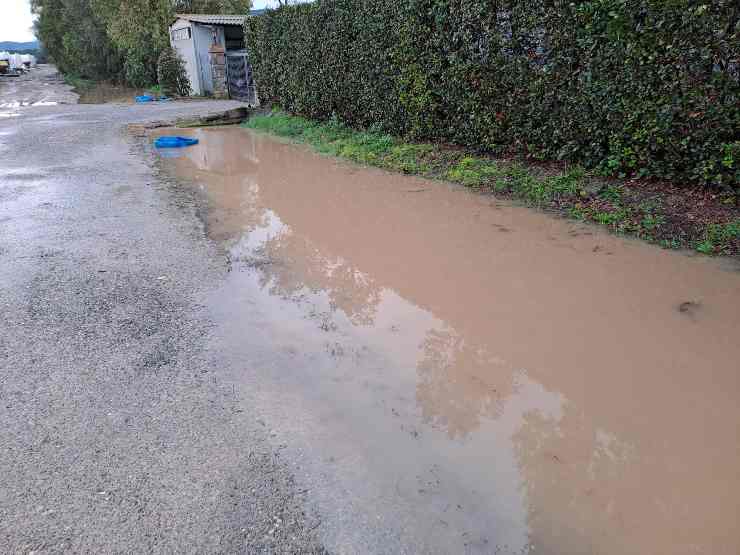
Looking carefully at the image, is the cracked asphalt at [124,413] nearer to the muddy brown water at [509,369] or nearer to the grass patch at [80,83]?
the muddy brown water at [509,369]

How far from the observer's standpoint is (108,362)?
153 inches

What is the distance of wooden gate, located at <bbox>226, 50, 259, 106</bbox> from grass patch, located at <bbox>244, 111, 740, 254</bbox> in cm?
1225

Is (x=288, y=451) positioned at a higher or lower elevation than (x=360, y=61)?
lower

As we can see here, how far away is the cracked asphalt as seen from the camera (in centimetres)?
251

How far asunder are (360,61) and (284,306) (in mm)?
8733

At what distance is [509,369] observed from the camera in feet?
12.4

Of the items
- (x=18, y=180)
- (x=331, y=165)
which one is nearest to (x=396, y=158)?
(x=331, y=165)

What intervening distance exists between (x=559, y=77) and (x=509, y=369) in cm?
533

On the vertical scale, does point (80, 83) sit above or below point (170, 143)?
below

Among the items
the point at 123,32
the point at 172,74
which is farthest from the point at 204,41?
the point at 123,32

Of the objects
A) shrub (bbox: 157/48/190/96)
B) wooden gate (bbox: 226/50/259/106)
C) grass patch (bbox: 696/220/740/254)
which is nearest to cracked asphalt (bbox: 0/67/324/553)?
grass patch (bbox: 696/220/740/254)

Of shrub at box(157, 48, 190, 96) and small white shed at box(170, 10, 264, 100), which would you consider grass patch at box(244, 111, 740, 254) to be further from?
shrub at box(157, 48, 190, 96)

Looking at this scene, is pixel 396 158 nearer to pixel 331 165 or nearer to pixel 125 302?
pixel 331 165

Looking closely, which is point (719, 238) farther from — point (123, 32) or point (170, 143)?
point (123, 32)
